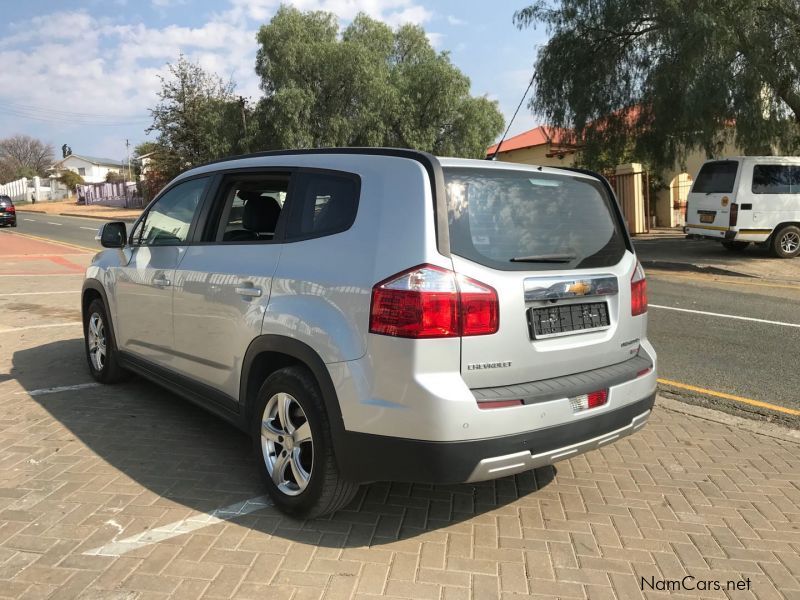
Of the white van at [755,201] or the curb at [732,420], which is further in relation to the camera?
the white van at [755,201]

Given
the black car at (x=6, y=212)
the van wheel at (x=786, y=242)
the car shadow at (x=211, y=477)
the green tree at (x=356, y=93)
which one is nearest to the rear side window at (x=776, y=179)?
the van wheel at (x=786, y=242)

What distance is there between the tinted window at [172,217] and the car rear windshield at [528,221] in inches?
80.4

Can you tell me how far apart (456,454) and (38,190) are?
91.3 m

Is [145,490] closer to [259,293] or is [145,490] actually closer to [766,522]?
[259,293]

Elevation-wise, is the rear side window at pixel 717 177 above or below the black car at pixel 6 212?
below

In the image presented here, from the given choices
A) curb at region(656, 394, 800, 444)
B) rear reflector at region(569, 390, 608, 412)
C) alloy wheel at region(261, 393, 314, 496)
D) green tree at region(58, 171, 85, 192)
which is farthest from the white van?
green tree at region(58, 171, 85, 192)

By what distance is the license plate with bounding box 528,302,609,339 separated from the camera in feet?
9.62

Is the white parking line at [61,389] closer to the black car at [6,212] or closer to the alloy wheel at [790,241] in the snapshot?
the alloy wheel at [790,241]

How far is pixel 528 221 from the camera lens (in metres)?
3.09

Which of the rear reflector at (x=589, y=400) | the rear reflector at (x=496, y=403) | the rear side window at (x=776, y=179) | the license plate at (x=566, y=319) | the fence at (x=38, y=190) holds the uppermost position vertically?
the fence at (x=38, y=190)

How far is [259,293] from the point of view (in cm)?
336

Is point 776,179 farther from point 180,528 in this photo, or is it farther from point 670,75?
point 180,528

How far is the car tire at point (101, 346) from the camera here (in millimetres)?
5270

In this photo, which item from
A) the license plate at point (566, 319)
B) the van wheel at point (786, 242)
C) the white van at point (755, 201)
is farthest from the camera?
the van wheel at point (786, 242)
